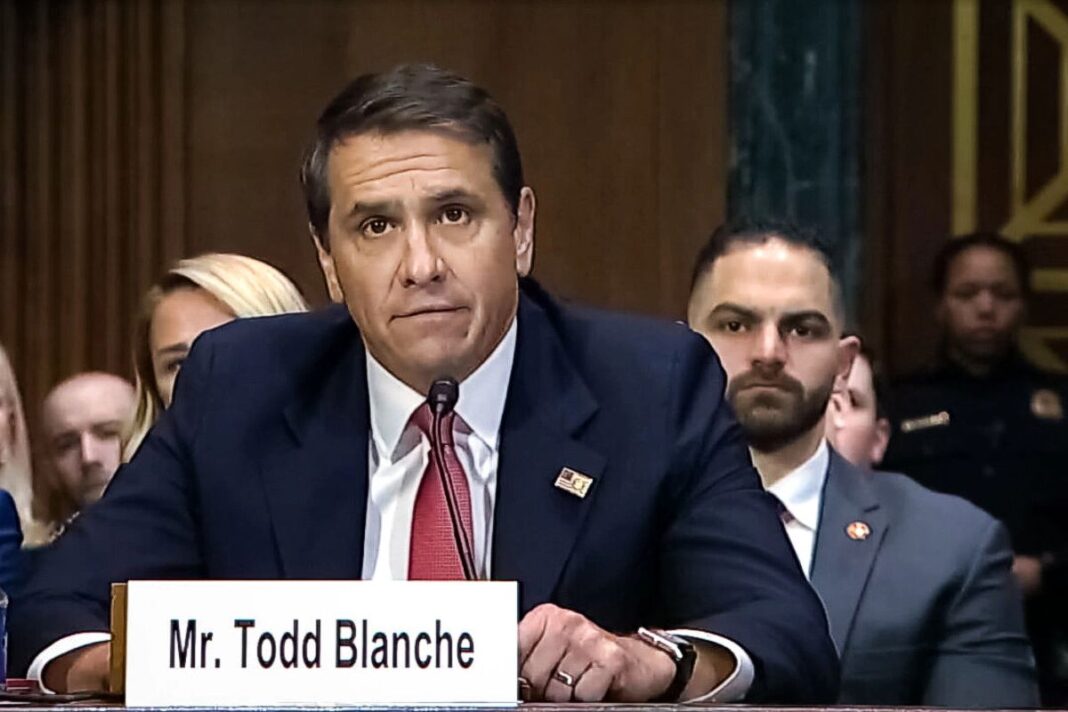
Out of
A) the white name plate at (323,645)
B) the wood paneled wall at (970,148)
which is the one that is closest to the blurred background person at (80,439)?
the wood paneled wall at (970,148)

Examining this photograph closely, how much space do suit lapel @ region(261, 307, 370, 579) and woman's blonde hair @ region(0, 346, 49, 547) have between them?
1407 mm

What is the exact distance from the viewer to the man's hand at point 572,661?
8.62 ft

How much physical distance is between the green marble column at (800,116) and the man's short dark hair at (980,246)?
21 centimetres

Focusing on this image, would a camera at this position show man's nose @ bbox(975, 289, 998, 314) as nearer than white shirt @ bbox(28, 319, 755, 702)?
No

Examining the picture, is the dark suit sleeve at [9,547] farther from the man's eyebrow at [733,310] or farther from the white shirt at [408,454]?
the man's eyebrow at [733,310]

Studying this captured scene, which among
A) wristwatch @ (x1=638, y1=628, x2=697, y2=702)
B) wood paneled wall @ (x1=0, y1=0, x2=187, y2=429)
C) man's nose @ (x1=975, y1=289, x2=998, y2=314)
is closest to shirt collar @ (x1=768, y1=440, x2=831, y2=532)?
wristwatch @ (x1=638, y1=628, x2=697, y2=702)

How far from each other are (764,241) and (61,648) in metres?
1.83

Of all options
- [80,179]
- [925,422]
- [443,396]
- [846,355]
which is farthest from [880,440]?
[443,396]

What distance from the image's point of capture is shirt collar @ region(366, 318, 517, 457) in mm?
3102

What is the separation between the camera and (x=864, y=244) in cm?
582

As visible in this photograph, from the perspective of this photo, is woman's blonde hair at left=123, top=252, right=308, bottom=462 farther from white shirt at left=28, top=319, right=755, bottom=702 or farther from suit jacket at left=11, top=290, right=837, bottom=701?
white shirt at left=28, top=319, right=755, bottom=702

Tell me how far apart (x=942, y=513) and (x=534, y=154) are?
6.85ft

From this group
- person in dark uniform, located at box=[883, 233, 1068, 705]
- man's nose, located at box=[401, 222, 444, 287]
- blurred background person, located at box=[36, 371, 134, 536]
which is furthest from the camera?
person in dark uniform, located at box=[883, 233, 1068, 705]

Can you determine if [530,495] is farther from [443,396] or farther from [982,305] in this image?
[982,305]
